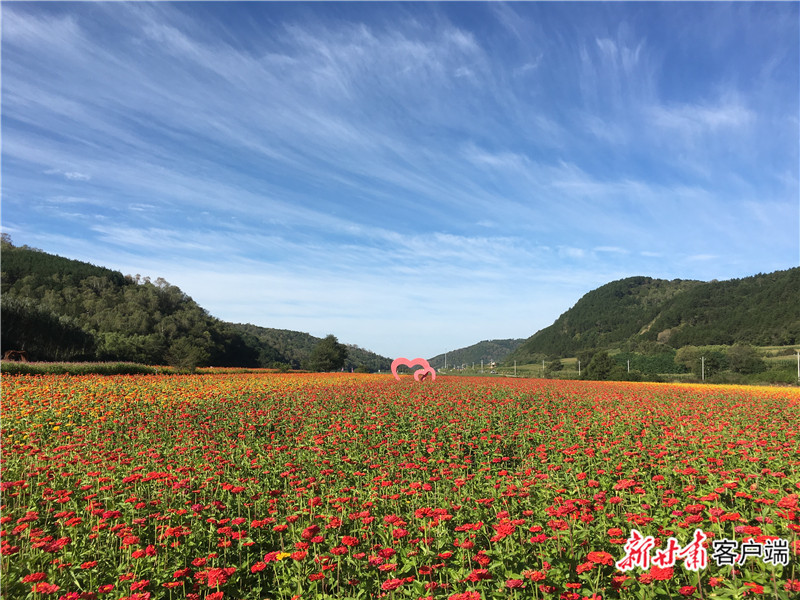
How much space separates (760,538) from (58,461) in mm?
7668

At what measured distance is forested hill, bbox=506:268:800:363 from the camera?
270 feet

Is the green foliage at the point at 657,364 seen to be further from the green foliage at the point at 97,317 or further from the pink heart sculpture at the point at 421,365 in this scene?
the green foliage at the point at 97,317

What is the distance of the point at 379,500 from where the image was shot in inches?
199

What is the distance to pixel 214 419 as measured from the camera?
395 inches

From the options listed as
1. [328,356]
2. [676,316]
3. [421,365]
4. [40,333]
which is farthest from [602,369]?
[676,316]

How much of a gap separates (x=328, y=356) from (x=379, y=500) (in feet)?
157

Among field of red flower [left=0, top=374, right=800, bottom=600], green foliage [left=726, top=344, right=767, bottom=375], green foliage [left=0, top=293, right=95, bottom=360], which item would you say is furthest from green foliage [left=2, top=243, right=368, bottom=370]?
green foliage [left=726, top=344, right=767, bottom=375]

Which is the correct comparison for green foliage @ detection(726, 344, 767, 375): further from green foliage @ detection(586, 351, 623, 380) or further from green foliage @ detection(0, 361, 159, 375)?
green foliage @ detection(0, 361, 159, 375)

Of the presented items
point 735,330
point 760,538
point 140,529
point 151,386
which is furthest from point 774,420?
point 735,330

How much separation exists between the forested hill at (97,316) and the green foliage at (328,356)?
40.0 feet

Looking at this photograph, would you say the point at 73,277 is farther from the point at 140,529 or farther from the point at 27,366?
the point at 140,529

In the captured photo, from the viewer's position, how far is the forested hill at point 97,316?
3186cm

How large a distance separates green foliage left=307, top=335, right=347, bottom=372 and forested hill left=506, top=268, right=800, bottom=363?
73.5 meters

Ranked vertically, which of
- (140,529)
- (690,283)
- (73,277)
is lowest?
(140,529)
